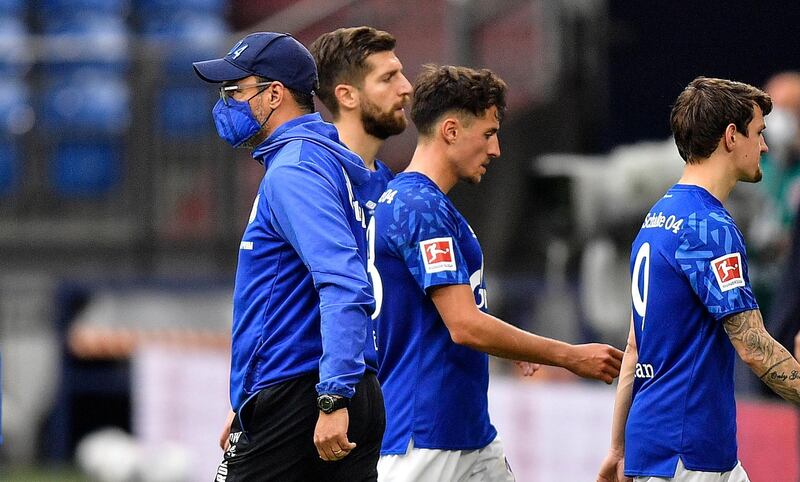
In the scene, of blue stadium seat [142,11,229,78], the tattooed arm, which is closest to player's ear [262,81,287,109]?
the tattooed arm

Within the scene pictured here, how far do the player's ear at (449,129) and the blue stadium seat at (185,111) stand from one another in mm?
7166

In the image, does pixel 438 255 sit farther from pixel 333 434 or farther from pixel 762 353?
pixel 762 353

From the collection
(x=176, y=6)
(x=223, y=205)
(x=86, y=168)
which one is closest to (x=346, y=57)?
(x=223, y=205)

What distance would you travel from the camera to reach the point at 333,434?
13.3 ft

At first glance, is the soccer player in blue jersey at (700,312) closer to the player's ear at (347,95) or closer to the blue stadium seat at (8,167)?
the player's ear at (347,95)

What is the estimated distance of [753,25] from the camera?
35.3 feet

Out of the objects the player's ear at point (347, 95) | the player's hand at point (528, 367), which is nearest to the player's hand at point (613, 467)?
the player's hand at point (528, 367)

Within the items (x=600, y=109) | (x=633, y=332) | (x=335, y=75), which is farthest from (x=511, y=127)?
(x=633, y=332)

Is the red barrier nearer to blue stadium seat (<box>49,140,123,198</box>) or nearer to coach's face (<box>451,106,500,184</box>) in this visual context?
coach's face (<box>451,106,500,184</box>)

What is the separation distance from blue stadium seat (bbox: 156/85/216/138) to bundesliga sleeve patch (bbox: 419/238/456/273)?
741cm

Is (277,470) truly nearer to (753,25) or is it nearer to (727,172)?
(727,172)

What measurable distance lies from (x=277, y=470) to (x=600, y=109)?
7592 mm

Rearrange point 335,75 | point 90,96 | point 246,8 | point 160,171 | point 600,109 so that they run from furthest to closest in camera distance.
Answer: point 246,8 → point 90,96 → point 160,171 → point 600,109 → point 335,75

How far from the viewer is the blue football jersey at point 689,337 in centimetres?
436
